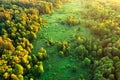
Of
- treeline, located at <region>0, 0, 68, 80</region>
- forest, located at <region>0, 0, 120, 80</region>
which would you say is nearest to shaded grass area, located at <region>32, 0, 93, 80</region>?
forest, located at <region>0, 0, 120, 80</region>

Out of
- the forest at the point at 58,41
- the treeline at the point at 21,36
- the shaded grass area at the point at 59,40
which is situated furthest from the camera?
the shaded grass area at the point at 59,40

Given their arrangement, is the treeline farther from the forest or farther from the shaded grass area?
the shaded grass area

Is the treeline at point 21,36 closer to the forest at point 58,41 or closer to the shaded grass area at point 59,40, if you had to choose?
the forest at point 58,41

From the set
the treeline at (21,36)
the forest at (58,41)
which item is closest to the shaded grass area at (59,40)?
the forest at (58,41)

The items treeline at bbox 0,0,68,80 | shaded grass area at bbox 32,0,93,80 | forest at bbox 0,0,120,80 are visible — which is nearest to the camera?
treeline at bbox 0,0,68,80

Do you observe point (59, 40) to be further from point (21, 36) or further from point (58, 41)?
point (21, 36)

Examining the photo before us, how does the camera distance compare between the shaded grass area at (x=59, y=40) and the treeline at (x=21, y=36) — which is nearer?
the treeline at (x=21, y=36)

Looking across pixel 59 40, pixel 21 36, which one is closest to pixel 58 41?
pixel 59 40
